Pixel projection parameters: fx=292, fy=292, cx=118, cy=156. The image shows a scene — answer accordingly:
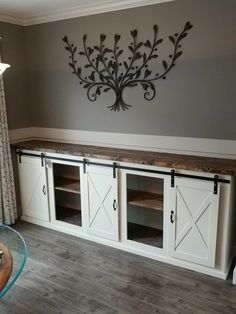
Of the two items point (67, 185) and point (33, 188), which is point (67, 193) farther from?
point (33, 188)

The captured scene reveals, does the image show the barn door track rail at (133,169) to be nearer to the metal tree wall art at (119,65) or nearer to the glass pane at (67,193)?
the glass pane at (67,193)

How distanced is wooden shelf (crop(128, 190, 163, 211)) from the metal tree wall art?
0.95 m

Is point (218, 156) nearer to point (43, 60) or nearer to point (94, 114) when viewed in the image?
point (94, 114)

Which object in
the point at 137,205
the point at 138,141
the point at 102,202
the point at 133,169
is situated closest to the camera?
the point at 133,169

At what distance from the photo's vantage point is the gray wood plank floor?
225cm

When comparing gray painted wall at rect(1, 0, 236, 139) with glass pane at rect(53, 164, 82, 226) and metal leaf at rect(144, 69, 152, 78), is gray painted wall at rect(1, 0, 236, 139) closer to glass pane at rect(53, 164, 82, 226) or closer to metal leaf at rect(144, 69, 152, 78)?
metal leaf at rect(144, 69, 152, 78)

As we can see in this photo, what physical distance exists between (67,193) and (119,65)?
65.8 inches

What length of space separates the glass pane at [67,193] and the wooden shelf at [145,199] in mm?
690

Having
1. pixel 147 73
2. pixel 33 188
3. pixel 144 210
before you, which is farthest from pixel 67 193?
pixel 147 73

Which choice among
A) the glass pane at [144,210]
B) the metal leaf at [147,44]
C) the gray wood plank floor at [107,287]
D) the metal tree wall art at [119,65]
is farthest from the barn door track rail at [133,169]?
the metal leaf at [147,44]

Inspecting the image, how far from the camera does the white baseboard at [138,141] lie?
2783 millimetres

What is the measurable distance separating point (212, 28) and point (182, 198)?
5.10ft

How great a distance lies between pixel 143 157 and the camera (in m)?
2.84

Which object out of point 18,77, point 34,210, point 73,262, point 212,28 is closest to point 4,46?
point 18,77
